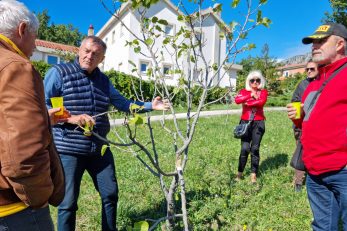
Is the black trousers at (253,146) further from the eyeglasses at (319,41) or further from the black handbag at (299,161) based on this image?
the eyeglasses at (319,41)

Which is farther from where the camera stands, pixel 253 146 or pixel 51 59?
pixel 51 59

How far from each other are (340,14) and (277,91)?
1236 cm

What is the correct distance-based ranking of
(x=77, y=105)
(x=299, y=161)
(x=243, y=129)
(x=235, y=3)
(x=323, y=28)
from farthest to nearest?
(x=243, y=129)
(x=77, y=105)
(x=299, y=161)
(x=323, y=28)
(x=235, y=3)

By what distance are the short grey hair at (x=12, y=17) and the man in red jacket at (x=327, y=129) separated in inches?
78.0

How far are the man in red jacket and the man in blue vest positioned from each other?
3.97 ft

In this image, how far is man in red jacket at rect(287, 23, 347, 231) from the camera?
2404 millimetres

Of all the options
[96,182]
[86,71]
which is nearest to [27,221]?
[96,182]

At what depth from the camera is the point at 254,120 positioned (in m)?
5.23

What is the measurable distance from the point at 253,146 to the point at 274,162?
4.03 feet

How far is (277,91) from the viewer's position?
37.5 metres

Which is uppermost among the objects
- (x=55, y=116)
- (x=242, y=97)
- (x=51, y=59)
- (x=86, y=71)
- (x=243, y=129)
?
(x=51, y=59)

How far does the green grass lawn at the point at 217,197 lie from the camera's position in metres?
3.78

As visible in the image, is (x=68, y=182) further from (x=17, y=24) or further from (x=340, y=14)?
(x=340, y=14)

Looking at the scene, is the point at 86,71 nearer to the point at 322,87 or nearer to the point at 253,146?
the point at 322,87
